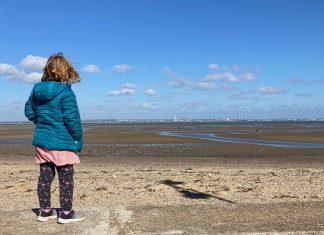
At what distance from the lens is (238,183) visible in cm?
1039

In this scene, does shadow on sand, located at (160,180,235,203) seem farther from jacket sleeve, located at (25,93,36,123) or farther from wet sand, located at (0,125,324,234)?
jacket sleeve, located at (25,93,36,123)

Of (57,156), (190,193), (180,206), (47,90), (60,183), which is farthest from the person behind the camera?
(190,193)

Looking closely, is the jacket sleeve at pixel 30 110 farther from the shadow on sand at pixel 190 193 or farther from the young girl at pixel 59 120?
the shadow on sand at pixel 190 193

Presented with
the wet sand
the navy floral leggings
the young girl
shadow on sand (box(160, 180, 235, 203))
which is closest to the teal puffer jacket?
the young girl

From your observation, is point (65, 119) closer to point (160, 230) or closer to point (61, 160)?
point (61, 160)

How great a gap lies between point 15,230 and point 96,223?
3.19ft

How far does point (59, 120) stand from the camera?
19.3 feet

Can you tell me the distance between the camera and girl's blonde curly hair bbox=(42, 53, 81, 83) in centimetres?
591

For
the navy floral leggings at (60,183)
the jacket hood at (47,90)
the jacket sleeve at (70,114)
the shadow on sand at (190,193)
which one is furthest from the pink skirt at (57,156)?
the shadow on sand at (190,193)

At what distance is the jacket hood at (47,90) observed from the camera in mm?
5828

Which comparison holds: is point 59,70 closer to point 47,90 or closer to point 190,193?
point 47,90

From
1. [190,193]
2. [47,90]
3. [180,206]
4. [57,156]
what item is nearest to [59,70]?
[47,90]

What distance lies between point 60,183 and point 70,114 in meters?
0.97

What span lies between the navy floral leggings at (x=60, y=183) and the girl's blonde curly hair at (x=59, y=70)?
1098 mm
